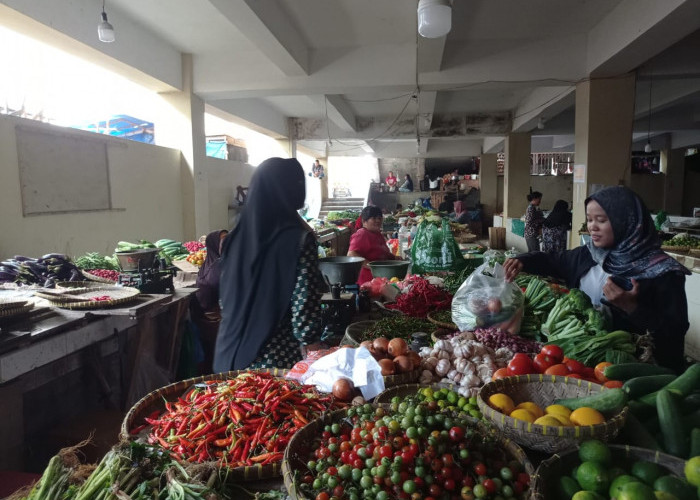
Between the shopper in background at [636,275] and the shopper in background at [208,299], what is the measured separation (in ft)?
10.5

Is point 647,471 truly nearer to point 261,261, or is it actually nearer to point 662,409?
point 662,409

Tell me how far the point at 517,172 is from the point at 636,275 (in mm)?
11395

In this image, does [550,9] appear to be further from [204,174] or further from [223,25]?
[204,174]

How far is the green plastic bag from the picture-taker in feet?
15.0

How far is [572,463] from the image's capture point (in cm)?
132

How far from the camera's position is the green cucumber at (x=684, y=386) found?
1.59 m

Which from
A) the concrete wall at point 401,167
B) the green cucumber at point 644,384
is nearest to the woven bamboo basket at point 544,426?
the green cucumber at point 644,384

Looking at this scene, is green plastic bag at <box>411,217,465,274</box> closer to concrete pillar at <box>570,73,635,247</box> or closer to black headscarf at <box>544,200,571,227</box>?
A: concrete pillar at <box>570,73,635,247</box>

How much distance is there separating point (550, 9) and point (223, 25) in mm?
4582

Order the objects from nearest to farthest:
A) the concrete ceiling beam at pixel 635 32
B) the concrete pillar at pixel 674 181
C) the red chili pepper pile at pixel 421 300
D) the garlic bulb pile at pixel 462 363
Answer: the garlic bulb pile at pixel 462 363
the red chili pepper pile at pixel 421 300
the concrete ceiling beam at pixel 635 32
the concrete pillar at pixel 674 181

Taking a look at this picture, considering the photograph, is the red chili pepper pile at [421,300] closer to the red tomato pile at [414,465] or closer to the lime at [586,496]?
the red tomato pile at [414,465]

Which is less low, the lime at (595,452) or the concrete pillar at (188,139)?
the concrete pillar at (188,139)

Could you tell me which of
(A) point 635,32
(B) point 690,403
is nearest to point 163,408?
(B) point 690,403

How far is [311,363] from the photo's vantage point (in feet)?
7.14
